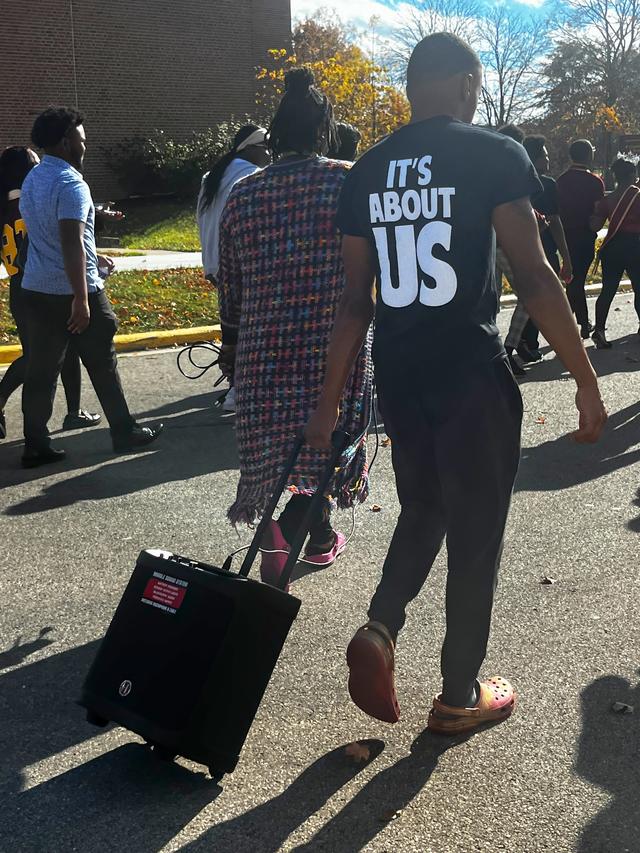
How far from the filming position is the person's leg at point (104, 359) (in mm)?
6301

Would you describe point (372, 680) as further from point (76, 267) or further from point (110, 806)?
point (76, 267)

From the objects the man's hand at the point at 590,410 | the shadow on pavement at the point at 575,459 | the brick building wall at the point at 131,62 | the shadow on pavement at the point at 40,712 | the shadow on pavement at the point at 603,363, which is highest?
the brick building wall at the point at 131,62

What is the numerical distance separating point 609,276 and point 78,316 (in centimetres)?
624

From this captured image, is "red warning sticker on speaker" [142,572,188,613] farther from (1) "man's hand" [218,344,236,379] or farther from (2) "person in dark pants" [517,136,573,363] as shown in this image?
(2) "person in dark pants" [517,136,573,363]

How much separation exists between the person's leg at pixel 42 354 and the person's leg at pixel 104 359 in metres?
0.15

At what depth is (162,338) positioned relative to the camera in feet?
35.6

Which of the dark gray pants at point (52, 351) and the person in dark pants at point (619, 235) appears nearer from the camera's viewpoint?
the dark gray pants at point (52, 351)

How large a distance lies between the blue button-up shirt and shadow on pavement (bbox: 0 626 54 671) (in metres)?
2.70

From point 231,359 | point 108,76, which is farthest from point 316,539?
point 108,76

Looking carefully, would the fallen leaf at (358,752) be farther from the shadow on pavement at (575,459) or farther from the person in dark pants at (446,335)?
the shadow on pavement at (575,459)

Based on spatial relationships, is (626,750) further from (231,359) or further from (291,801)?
(231,359)

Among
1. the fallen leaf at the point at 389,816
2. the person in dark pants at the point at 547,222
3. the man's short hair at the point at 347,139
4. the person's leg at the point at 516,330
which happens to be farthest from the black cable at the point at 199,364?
the fallen leaf at the point at 389,816

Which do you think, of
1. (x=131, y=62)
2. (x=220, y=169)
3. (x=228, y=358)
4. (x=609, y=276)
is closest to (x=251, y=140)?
(x=220, y=169)

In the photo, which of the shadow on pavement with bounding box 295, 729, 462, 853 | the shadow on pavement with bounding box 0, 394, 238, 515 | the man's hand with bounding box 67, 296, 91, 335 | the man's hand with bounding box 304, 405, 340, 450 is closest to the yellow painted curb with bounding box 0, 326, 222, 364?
the shadow on pavement with bounding box 0, 394, 238, 515
